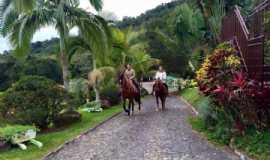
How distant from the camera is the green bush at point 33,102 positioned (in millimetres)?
13758

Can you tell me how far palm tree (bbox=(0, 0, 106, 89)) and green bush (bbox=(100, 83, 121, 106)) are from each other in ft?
22.7

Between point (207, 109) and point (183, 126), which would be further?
point (183, 126)

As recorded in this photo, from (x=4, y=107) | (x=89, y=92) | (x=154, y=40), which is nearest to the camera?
(x=4, y=107)

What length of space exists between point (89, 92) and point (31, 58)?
706 inches

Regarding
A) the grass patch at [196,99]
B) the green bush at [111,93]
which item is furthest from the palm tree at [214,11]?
the green bush at [111,93]

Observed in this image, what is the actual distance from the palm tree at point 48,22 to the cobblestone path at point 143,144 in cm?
561

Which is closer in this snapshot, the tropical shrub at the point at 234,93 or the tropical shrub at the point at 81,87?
the tropical shrub at the point at 234,93

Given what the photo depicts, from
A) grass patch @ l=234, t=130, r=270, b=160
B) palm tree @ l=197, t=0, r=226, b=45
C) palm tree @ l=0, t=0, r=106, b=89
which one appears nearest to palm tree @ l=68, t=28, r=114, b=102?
palm tree @ l=0, t=0, r=106, b=89

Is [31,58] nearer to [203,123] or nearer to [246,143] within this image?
[203,123]

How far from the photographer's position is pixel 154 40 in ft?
141

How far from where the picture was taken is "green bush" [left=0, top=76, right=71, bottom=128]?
13758mm

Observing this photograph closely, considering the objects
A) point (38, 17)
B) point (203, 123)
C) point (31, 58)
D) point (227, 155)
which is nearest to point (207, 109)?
point (203, 123)

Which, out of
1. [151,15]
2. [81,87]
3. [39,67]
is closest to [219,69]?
[81,87]

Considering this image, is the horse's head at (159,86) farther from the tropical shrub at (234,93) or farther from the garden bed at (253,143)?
the garden bed at (253,143)
